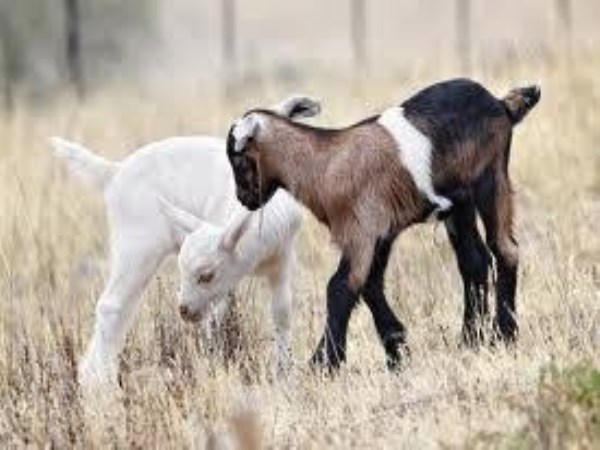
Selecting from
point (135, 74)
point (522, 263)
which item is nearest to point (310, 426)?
point (522, 263)

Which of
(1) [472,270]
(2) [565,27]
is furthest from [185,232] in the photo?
(2) [565,27]

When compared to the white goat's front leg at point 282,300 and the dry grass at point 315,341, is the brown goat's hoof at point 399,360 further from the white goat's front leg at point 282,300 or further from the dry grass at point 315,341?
the white goat's front leg at point 282,300

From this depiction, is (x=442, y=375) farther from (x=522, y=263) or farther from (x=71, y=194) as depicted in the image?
(x=71, y=194)

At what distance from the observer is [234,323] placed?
32.7 ft

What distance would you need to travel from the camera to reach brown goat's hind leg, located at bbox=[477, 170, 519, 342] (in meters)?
8.91

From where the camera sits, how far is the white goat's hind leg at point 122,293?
33.8 feet

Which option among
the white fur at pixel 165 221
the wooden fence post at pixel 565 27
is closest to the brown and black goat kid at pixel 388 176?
the white fur at pixel 165 221

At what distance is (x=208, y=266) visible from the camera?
31.2ft

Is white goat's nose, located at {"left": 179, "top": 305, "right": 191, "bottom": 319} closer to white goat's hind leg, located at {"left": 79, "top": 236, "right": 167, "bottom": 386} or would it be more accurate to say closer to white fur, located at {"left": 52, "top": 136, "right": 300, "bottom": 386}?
white fur, located at {"left": 52, "top": 136, "right": 300, "bottom": 386}

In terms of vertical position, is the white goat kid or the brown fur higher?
the brown fur

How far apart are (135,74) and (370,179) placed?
23.6 m

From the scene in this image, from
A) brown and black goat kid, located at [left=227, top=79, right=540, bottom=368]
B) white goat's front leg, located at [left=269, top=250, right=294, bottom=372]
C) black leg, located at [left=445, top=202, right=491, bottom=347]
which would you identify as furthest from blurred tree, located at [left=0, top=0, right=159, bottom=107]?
brown and black goat kid, located at [left=227, top=79, right=540, bottom=368]

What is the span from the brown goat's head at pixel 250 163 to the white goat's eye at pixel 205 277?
2.32ft

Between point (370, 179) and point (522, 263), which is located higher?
point (370, 179)
